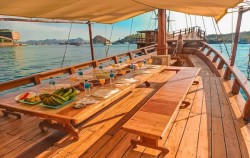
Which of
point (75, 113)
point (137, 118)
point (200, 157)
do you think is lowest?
point (200, 157)

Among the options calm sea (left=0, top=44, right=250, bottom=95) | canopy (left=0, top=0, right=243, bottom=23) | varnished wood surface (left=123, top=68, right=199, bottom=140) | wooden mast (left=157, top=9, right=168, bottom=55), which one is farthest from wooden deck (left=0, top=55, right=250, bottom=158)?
calm sea (left=0, top=44, right=250, bottom=95)

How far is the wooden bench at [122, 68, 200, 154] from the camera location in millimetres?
1970

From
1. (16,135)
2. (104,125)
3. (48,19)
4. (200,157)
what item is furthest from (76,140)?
(48,19)

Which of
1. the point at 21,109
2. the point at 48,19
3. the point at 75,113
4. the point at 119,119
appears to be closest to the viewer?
the point at 75,113

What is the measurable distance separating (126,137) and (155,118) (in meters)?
0.84

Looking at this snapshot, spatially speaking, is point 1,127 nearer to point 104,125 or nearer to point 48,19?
point 104,125

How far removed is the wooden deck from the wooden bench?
201 millimetres

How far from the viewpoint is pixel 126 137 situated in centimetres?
281

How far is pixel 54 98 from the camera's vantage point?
222 cm

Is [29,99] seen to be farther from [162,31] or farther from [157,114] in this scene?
[162,31]

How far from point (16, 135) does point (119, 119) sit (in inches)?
71.1

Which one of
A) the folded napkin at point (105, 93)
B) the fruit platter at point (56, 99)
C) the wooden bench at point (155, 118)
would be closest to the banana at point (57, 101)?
the fruit platter at point (56, 99)

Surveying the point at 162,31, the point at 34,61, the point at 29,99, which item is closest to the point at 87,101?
the point at 29,99

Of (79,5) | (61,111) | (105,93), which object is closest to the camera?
(61,111)
